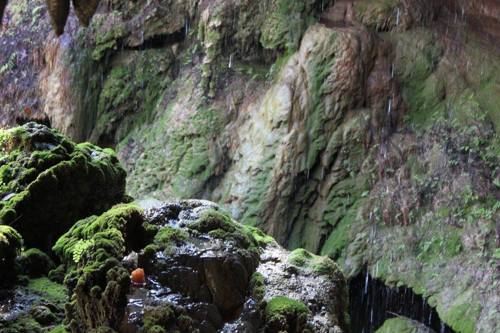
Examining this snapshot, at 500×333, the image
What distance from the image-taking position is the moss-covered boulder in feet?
14.0

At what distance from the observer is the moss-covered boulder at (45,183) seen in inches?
168

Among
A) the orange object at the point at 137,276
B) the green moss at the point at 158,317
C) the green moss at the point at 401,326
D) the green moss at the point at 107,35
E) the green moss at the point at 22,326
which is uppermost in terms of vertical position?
the green moss at the point at 107,35

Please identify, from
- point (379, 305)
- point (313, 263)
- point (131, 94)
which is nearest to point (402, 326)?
point (379, 305)

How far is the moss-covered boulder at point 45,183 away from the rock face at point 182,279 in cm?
46

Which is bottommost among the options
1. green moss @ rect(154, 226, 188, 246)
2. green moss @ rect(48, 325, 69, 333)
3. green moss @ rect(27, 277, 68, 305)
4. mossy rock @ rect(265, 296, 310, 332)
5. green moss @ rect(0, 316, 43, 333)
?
green moss @ rect(0, 316, 43, 333)

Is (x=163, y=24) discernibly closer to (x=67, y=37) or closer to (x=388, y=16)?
(x=67, y=37)

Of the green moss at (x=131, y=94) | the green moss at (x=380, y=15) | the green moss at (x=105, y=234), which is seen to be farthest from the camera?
the green moss at (x=131, y=94)

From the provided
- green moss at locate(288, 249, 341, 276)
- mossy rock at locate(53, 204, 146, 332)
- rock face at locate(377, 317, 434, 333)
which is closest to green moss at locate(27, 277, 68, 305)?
mossy rock at locate(53, 204, 146, 332)

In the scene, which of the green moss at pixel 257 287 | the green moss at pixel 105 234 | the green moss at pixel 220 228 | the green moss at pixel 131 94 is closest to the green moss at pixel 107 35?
the green moss at pixel 131 94

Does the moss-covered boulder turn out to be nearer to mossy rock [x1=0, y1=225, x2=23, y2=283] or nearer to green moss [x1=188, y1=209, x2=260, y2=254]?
mossy rock [x1=0, y1=225, x2=23, y2=283]

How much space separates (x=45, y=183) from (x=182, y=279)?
1.42 metres

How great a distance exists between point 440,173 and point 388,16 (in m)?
2.84

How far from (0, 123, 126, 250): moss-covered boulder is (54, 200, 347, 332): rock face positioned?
46cm

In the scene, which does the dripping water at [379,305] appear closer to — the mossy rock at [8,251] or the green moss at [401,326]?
the green moss at [401,326]
